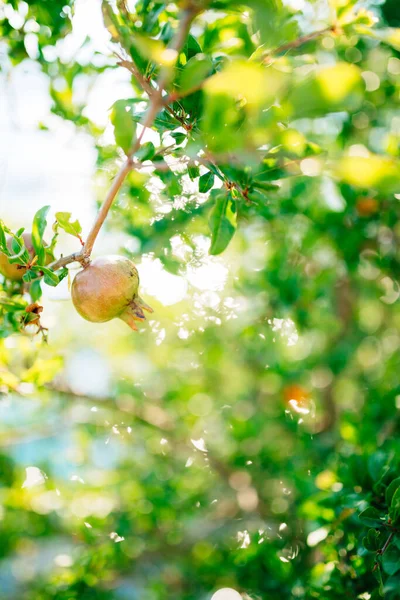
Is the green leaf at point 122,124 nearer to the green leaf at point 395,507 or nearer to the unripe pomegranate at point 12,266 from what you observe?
the unripe pomegranate at point 12,266

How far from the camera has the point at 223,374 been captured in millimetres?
2082

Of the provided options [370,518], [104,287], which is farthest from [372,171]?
[370,518]

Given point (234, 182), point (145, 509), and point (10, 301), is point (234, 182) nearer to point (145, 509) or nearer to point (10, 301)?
point (10, 301)

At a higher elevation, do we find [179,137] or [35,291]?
[179,137]

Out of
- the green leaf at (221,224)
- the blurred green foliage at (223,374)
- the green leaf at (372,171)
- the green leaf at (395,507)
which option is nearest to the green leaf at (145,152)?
the blurred green foliage at (223,374)

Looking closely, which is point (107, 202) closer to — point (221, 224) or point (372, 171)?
point (221, 224)

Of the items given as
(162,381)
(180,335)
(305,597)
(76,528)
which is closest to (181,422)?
(162,381)

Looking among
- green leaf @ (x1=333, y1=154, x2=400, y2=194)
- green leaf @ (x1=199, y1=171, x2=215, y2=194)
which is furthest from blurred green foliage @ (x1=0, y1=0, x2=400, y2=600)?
green leaf @ (x1=333, y1=154, x2=400, y2=194)

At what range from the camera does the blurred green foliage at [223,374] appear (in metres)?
0.86

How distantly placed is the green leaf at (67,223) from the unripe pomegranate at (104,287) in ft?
0.19

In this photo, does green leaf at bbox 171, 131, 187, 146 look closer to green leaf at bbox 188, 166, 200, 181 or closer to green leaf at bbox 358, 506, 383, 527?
green leaf at bbox 188, 166, 200, 181

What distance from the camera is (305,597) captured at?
1.13 metres

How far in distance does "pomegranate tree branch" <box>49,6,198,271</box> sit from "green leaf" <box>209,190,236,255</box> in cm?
15

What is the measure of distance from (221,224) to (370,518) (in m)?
0.62
